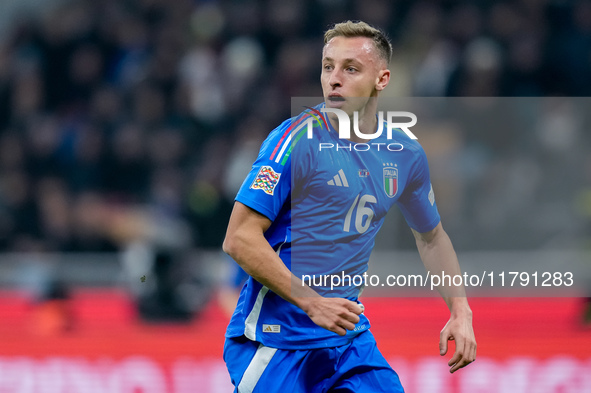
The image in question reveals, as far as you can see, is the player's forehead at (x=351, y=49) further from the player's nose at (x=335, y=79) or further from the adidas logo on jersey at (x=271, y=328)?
the adidas logo on jersey at (x=271, y=328)

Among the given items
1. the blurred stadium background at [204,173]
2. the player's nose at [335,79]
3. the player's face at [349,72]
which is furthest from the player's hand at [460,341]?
the blurred stadium background at [204,173]

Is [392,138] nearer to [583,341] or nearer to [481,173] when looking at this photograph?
[583,341]

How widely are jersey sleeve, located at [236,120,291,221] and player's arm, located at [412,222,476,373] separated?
0.91 metres

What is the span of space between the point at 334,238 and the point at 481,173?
186 inches

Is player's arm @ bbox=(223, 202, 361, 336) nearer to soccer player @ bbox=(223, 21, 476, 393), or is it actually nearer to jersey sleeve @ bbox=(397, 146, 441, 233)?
soccer player @ bbox=(223, 21, 476, 393)

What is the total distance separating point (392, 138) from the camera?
3.67m

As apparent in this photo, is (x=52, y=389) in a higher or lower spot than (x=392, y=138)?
lower

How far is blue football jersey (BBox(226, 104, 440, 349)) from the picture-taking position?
3.29 meters

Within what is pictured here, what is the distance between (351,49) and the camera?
3.48 metres

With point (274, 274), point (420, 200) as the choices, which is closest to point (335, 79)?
point (420, 200)

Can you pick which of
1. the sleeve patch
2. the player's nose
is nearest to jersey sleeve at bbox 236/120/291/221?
the sleeve patch

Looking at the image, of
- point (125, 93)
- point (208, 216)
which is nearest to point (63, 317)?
point (208, 216)

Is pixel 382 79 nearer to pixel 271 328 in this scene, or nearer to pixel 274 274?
pixel 274 274

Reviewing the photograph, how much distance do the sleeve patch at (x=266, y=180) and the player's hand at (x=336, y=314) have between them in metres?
0.48
